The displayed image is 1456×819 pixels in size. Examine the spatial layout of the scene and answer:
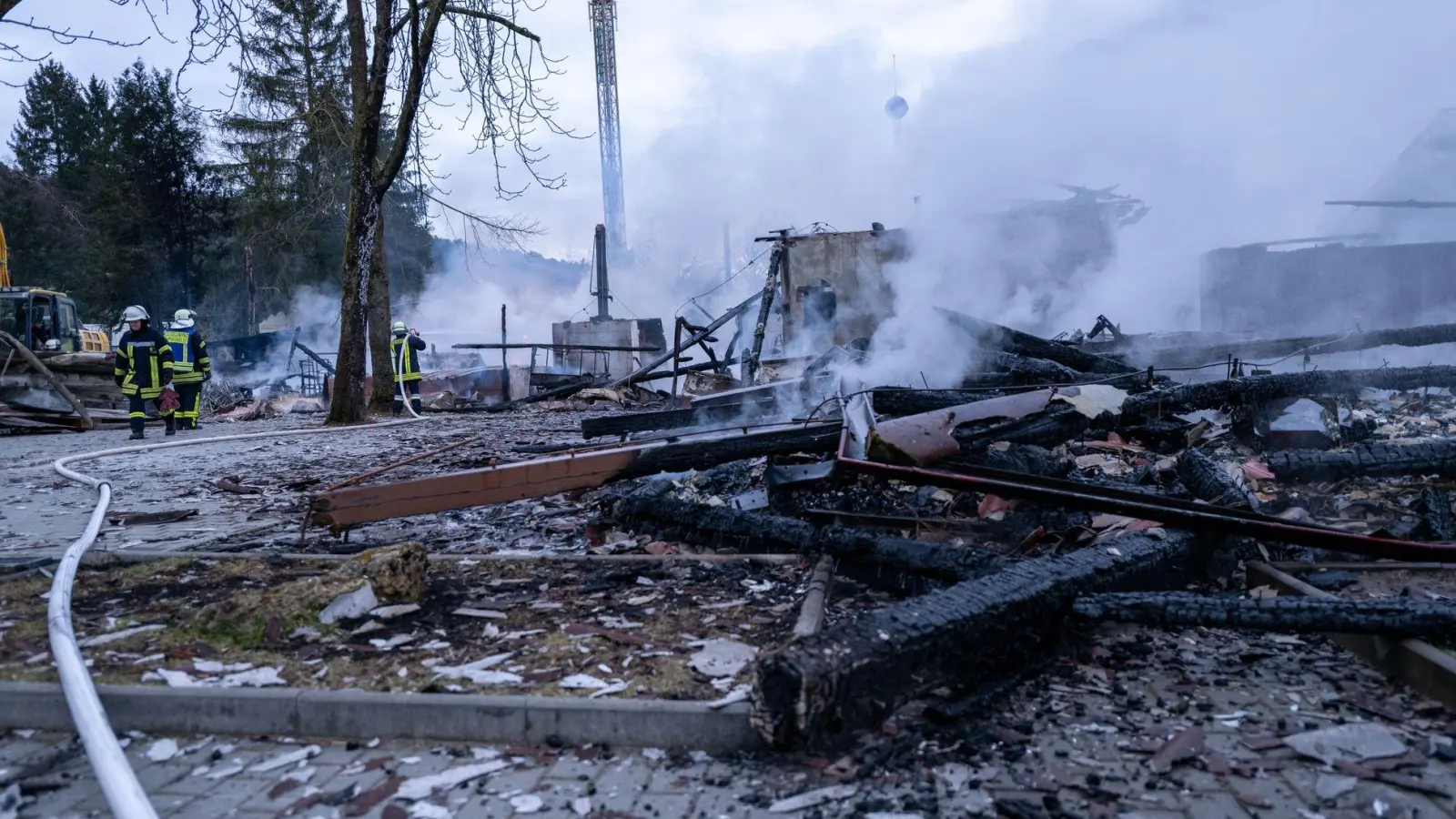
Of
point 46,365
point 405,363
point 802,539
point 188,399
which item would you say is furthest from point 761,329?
point 46,365

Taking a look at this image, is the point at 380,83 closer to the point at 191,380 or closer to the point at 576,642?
the point at 191,380

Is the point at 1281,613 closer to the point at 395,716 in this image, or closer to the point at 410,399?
the point at 395,716

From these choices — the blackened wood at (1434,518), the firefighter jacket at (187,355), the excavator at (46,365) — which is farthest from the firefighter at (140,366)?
the blackened wood at (1434,518)

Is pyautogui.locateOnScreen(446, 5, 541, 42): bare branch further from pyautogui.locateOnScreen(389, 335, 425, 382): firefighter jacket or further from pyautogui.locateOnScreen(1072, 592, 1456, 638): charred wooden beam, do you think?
pyautogui.locateOnScreen(1072, 592, 1456, 638): charred wooden beam

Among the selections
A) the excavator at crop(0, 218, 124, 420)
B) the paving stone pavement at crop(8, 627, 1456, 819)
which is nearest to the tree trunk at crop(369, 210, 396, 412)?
the excavator at crop(0, 218, 124, 420)

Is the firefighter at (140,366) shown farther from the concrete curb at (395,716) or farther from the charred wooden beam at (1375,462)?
the charred wooden beam at (1375,462)

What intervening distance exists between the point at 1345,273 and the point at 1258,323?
62.7 inches

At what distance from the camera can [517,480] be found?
14.8 ft

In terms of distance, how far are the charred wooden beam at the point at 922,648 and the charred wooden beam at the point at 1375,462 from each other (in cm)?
270

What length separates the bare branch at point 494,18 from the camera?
1101 cm

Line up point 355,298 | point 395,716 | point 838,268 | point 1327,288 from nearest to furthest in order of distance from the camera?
point 395,716, point 355,298, point 1327,288, point 838,268

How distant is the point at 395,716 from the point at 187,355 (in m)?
11.7

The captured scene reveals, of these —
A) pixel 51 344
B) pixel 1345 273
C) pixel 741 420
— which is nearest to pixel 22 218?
pixel 51 344

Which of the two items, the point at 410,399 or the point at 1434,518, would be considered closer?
the point at 1434,518
